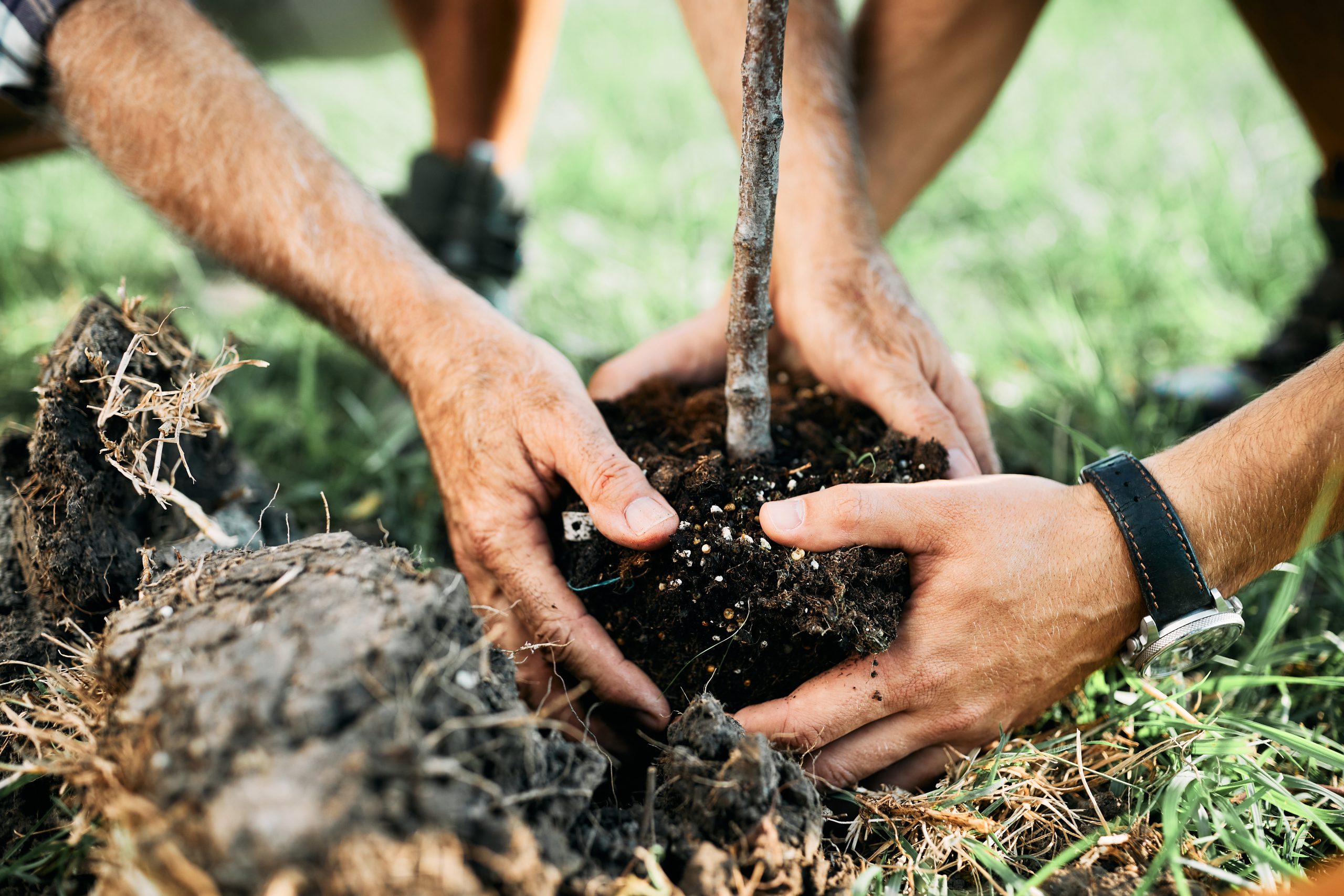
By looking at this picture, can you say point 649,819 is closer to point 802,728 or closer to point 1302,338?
point 802,728

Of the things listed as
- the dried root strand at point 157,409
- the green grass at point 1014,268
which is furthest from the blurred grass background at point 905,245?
the dried root strand at point 157,409

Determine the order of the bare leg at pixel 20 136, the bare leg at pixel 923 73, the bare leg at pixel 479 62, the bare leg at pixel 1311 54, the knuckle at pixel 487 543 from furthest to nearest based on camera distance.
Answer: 1. the bare leg at pixel 479 62
2. the bare leg at pixel 20 136
3. the bare leg at pixel 1311 54
4. the bare leg at pixel 923 73
5. the knuckle at pixel 487 543

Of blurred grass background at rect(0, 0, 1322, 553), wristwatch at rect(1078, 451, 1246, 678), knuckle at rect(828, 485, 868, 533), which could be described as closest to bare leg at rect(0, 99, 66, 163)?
blurred grass background at rect(0, 0, 1322, 553)

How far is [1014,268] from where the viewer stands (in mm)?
3729

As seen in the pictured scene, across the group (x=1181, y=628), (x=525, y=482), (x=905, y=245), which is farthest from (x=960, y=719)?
(x=905, y=245)

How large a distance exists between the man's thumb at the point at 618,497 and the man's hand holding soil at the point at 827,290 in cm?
53

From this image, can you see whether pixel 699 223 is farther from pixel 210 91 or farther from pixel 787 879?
pixel 787 879

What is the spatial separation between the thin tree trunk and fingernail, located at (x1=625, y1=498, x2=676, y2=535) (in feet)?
0.97

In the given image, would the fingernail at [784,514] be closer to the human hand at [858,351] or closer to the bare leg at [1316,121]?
the human hand at [858,351]

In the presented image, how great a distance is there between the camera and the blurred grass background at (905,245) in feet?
8.72

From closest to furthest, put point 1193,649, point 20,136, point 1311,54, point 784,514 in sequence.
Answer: point 784,514
point 1193,649
point 1311,54
point 20,136

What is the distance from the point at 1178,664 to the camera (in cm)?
156

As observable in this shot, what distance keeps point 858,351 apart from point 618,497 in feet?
2.38

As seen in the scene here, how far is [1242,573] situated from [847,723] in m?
0.82
